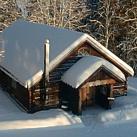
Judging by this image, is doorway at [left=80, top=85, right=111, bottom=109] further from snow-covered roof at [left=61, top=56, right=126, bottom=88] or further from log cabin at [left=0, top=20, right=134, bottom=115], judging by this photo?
snow-covered roof at [left=61, top=56, right=126, bottom=88]

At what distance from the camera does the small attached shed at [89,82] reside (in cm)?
1919

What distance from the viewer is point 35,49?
71.3 feet

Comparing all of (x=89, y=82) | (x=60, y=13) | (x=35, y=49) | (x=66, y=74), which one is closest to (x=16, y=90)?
(x=35, y=49)

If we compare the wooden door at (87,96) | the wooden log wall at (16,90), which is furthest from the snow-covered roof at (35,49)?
the wooden door at (87,96)

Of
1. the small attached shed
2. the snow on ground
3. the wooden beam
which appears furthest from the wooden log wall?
the wooden beam

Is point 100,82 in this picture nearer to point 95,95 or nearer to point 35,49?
point 95,95

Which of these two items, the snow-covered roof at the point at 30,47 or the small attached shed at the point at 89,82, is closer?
the small attached shed at the point at 89,82

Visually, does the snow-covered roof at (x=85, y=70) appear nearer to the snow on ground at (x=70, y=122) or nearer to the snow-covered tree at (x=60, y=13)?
the snow on ground at (x=70, y=122)

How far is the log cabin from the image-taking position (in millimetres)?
19297

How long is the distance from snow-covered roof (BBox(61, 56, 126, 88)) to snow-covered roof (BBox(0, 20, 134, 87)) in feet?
2.82

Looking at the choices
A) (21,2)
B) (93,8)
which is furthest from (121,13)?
(21,2)

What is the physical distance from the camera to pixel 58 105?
2019cm

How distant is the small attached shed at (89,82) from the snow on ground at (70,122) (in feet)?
1.82

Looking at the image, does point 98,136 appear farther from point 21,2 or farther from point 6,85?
point 21,2
